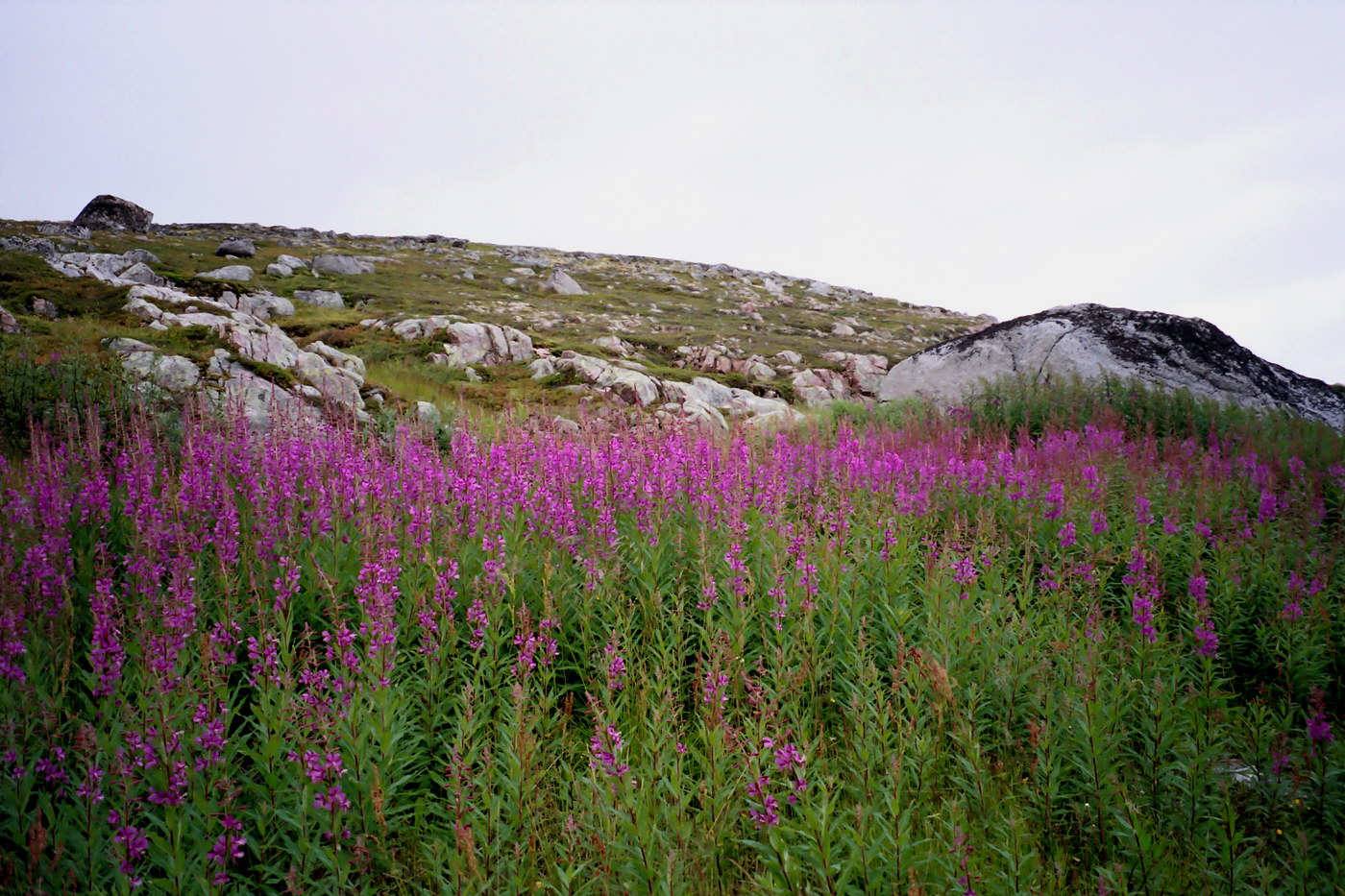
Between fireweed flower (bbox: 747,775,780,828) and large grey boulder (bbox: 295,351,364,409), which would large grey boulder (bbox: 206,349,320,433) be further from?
fireweed flower (bbox: 747,775,780,828)

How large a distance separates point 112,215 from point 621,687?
109 m

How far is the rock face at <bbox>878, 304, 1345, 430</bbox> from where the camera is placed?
15.2 metres

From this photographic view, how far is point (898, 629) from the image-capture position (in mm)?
4656

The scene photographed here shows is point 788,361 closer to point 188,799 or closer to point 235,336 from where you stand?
point 235,336

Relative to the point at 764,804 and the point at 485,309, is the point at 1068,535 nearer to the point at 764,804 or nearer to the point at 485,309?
the point at 764,804

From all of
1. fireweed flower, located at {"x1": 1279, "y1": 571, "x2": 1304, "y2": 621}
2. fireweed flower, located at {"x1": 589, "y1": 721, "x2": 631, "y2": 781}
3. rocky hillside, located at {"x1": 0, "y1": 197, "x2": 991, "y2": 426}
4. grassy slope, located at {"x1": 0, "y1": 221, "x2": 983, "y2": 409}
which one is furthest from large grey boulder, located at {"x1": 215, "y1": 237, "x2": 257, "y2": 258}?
fireweed flower, located at {"x1": 1279, "y1": 571, "x2": 1304, "y2": 621}

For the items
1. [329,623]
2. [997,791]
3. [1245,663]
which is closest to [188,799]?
[329,623]

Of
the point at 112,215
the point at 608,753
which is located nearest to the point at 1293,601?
the point at 608,753

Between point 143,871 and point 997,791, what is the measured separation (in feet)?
12.8

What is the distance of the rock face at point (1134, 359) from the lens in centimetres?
1521

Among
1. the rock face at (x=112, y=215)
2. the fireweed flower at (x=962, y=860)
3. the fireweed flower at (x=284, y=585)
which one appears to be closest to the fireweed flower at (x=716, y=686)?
the fireweed flower at (x=962, y=860)

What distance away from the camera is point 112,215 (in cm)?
8319

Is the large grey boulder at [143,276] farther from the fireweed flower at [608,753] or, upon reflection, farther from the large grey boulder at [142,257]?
the fireweed flower at [608,753]

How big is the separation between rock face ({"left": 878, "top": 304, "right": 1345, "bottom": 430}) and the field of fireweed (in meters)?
10.1
